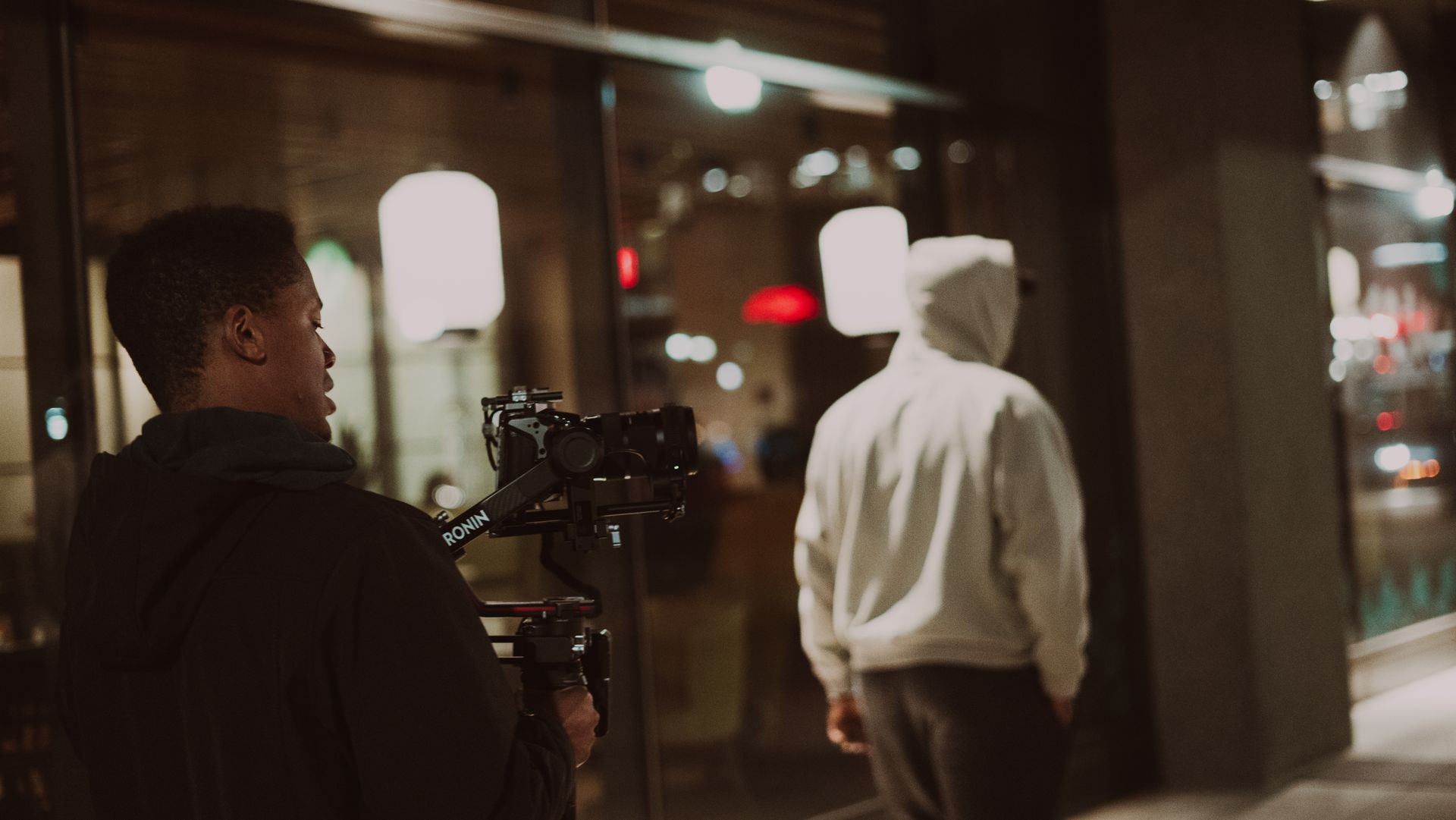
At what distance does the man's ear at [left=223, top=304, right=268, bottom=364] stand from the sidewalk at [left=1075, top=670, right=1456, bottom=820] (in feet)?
13.0

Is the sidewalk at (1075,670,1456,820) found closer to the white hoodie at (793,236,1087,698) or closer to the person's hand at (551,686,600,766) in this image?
the white hoodie at (793,236,1087,698)

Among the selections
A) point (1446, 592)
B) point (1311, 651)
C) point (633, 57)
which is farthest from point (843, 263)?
point (1446, 592)

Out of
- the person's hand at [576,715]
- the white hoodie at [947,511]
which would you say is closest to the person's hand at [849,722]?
the white hoodie at [947,511]

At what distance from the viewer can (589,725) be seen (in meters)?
1.51

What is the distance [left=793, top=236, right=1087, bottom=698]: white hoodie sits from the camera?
259 cm

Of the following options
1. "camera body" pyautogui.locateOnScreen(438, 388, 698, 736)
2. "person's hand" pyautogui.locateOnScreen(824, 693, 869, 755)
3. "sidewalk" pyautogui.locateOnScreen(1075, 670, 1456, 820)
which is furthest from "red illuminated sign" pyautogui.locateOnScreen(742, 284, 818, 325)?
"camera body" pyautogui.locateOnScreen(438, 388, 698, 736)

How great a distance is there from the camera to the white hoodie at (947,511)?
2.59m

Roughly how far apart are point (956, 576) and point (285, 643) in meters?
1.60

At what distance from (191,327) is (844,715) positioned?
1.87 m

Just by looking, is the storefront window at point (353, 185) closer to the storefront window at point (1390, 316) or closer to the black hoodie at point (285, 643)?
the black hoodie at point (285, 643)

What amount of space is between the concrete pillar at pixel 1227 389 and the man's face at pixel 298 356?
392 cm

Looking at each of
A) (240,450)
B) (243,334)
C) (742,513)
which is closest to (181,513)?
(240,450)

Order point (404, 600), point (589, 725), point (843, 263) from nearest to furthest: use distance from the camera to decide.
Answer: point (404, 600) → point (589, 725) → point (843, 263)

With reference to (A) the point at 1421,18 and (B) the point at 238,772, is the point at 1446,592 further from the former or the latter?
(B) the point at 238,772
